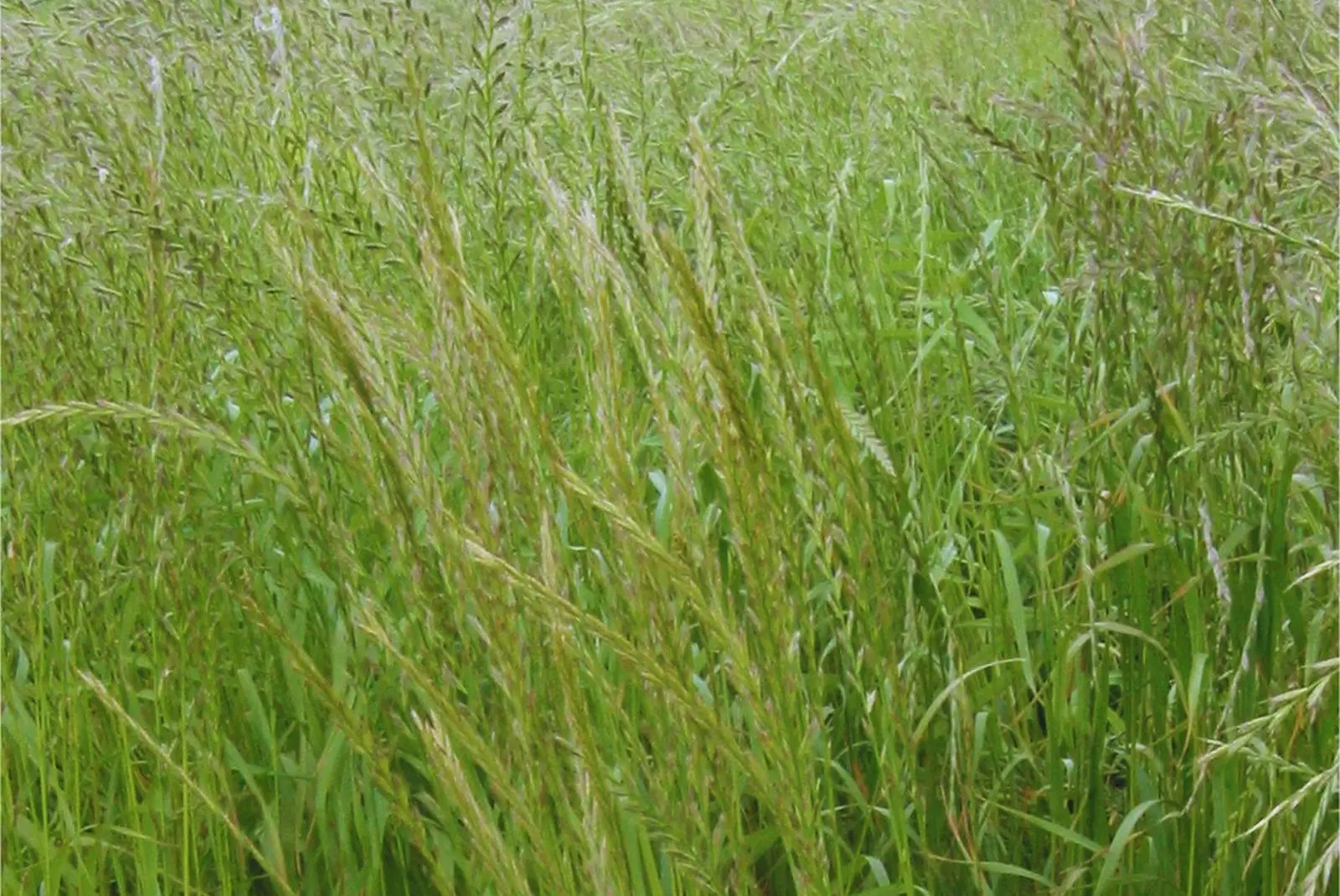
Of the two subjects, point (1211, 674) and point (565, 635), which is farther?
point (1211, 674)

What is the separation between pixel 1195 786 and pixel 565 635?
560mm

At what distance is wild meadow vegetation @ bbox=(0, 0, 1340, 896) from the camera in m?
1.04

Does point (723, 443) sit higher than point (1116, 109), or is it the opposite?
point (1116, 109)

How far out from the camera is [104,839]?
157 cm

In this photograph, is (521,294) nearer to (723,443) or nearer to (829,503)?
(829,503)

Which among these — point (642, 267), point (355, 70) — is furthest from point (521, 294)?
point (642, 267)

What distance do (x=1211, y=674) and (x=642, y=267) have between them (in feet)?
2.29

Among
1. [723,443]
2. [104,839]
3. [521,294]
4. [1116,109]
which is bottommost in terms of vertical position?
[104,839]

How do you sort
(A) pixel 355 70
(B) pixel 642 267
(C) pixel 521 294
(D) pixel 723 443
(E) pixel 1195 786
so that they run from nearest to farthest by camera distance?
(D) pixel 723 443 → (E) pixel 1195 786 → (B) pixel 642 267 → (A) pixel 355 70 → (C) pixel 521 294

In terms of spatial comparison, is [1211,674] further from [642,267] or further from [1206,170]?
[642,267]

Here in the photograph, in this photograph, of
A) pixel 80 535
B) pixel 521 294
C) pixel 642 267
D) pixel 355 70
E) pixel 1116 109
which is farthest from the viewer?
pixel 521 294

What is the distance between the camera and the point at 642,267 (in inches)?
63.3

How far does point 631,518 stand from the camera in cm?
95

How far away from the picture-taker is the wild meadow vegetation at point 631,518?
40.9 inches
